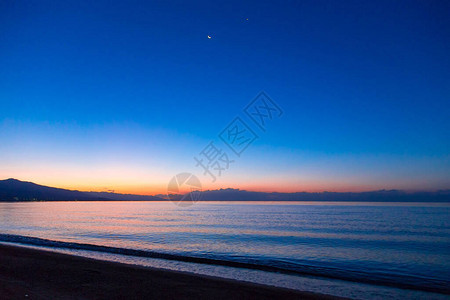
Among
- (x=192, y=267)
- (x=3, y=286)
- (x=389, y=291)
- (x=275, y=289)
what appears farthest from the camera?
(x=192, y=267)

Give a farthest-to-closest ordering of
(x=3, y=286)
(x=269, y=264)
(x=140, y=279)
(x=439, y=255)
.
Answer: (x=439, y=255) < (x=269, y=264) < (x=140, y=279) < (x=3, y=286)

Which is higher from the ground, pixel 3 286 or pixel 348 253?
pixel 3 286

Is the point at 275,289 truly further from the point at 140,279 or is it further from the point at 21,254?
the point at 21,254

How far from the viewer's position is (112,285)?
10977 millimetres

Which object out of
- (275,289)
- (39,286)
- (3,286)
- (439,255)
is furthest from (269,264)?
(439,255)

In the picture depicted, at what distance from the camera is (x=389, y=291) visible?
1298 centimetres

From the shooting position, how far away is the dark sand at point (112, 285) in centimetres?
973

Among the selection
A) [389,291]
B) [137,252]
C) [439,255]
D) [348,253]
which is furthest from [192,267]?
[439,255]

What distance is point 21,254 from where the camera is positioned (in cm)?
1795

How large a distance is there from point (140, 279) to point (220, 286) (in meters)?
3.71

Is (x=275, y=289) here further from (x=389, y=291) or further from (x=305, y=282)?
(x=389, y=291)

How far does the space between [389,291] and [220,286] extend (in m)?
8.36

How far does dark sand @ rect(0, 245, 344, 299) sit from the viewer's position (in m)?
9.73

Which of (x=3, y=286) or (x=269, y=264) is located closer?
(x=3, y=286)
